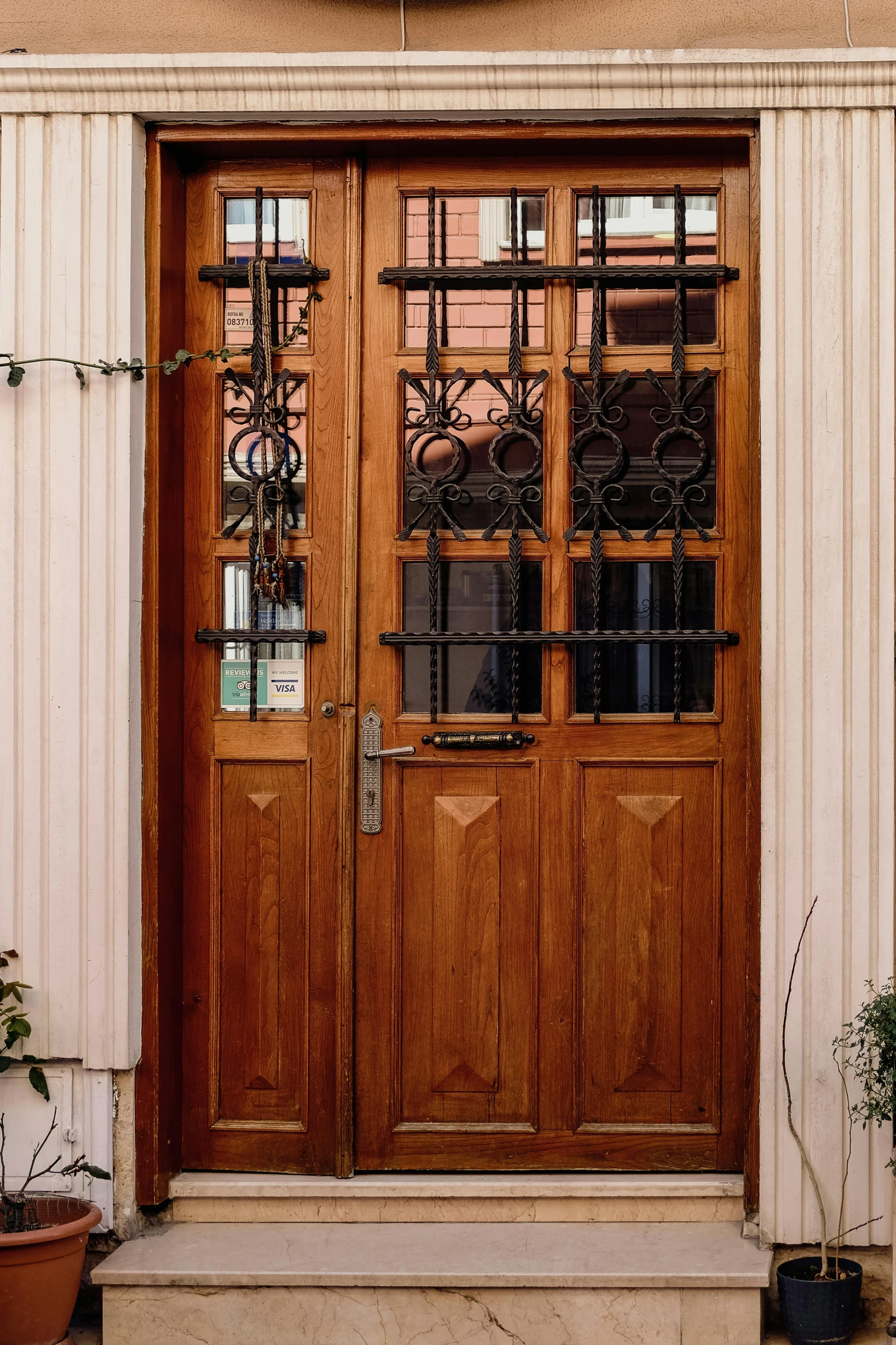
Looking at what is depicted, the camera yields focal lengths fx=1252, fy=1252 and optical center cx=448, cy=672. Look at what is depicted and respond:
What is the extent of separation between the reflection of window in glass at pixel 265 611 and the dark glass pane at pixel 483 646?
1.20 ft

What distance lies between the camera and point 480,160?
358 cm

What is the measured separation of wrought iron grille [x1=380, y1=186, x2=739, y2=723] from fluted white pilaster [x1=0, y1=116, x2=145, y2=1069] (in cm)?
76

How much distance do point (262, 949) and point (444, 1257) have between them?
96 cm

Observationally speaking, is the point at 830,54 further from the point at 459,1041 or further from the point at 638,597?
the point at 459,1041

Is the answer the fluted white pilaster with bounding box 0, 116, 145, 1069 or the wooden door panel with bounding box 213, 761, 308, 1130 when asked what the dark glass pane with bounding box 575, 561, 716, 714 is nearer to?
the wooden door panel with bounding box 213, 761, 308, 1130

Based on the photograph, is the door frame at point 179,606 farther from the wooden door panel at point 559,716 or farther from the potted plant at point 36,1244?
the potted plant at point 36,1244

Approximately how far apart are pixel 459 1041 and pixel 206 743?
1123 mm

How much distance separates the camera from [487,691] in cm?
359

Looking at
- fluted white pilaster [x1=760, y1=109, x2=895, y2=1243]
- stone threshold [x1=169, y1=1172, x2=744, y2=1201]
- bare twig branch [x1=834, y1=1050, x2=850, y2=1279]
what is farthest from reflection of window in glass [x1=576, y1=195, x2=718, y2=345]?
stone threshold [x1=169, y1=1172, x2=744, y2=1201]

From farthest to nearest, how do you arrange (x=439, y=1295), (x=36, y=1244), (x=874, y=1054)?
1. (x=874, y=1054)
2. (x=439, y=1295)
3. (x=36, y=1244)

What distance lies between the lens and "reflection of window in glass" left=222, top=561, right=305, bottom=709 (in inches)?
142

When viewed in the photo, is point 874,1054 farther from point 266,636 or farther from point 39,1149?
point 39,1149

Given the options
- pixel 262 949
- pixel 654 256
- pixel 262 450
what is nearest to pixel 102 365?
pixel 262 450

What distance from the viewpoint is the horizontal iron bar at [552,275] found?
Answer: 3.52 meters
